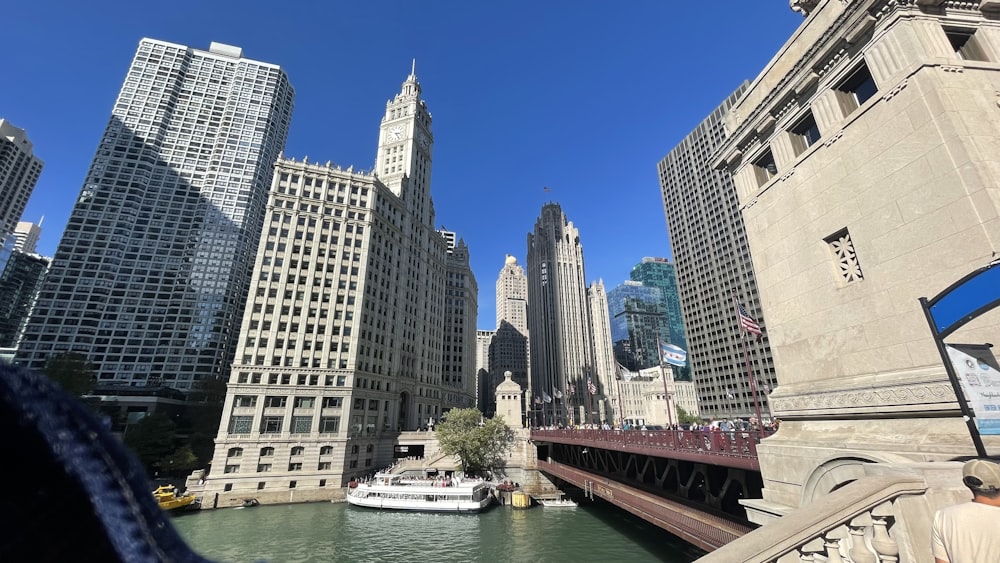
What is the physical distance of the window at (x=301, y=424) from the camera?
183ft

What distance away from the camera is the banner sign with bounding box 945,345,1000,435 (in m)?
8.02

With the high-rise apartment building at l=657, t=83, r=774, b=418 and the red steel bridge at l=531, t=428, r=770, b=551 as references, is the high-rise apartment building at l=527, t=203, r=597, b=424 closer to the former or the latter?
the high-rise apartment building at l=657, t=83, r=774, b=418

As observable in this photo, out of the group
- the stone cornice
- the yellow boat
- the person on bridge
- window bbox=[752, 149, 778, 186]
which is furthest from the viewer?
the yellow boat

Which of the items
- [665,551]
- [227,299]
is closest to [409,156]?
[227,299]

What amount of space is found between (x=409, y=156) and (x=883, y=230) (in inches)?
3615

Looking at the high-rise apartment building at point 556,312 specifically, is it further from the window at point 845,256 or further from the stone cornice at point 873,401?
the window at point 845,256

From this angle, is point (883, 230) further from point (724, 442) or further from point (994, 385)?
point (724, 442)

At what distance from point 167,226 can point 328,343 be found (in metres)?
79.3

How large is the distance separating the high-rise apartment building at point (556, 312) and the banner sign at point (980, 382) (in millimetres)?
146916

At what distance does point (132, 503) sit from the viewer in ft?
5.37

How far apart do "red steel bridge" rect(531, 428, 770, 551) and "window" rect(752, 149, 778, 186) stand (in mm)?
10906

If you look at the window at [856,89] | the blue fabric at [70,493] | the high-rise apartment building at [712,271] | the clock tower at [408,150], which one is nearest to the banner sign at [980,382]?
the window at [856,89]

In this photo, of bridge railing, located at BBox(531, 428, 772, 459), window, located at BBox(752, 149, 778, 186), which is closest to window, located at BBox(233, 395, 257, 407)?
bridge railing, located at BBox(531, 428, 772, 459)

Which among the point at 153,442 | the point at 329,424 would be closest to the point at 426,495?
the point at 329,424
